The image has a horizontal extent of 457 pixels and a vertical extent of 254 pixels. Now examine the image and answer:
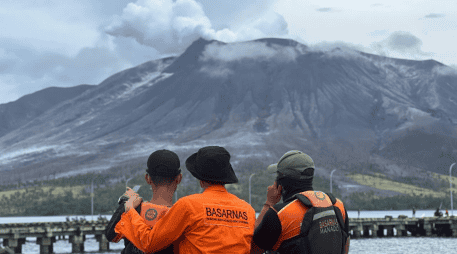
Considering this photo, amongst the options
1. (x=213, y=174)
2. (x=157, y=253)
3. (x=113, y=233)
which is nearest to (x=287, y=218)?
(x=213, y=174)

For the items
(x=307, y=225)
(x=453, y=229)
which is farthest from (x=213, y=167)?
(x=453, y=229)

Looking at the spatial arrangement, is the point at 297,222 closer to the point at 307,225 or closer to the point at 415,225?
the point at 307,225

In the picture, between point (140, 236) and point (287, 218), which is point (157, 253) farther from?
point (287, 218)

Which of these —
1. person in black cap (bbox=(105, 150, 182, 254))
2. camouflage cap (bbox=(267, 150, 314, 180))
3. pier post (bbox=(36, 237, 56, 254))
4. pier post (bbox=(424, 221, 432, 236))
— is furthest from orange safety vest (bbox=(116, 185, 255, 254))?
pier post (bbox=(424, 221, 432, 236))

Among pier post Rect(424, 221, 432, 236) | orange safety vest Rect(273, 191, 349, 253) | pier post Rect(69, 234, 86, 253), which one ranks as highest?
orange safety vest Rect(273, 191, 349, 253)

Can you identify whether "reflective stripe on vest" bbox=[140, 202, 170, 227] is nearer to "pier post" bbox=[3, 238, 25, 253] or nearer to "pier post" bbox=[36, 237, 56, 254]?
"pier post" bbox=[3, 238, 25, 253]

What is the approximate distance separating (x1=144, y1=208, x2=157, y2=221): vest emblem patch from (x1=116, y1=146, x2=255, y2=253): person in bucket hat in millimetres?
651

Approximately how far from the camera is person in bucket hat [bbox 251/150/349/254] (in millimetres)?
6094

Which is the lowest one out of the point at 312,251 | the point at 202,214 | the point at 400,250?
the point at 400,250

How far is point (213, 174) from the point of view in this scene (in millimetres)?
6098

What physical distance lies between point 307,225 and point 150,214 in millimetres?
1608

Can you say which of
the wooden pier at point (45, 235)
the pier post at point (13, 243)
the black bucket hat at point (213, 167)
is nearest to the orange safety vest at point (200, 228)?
the black bucket hat at point (213, 167)

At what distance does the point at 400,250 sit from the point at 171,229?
5431 centimetres

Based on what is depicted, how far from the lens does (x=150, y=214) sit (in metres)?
6.78
